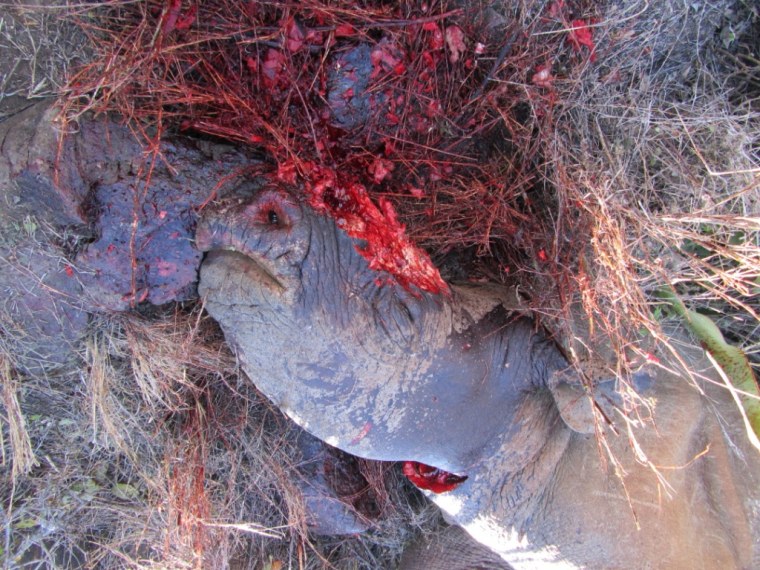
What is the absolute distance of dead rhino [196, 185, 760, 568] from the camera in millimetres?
2277

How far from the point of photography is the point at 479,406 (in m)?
2.58

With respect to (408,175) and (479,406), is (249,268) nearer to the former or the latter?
(408,175)

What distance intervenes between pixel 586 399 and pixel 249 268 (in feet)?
5.18

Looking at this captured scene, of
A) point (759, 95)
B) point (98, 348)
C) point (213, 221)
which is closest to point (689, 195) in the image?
point (759, 95)

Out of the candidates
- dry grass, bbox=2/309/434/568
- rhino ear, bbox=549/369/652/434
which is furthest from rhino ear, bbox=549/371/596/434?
dry grass, bbox=2/309/434/568

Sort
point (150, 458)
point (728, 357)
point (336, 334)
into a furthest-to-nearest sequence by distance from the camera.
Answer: point (150, 458) < point (728, 357) < point (336, 334)

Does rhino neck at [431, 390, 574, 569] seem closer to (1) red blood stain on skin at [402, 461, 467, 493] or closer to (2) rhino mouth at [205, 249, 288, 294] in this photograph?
(1) red blood stain on skin at [402, 461, 467, 493]

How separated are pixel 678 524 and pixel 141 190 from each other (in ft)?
8.84

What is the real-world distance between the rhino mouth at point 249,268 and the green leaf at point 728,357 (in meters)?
1.89

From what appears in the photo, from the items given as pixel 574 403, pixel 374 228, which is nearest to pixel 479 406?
pixel 574 403

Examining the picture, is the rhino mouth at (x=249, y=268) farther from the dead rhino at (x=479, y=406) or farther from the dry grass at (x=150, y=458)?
the dry grass at (x=150, y=458)

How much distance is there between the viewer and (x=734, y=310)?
3.35 meters

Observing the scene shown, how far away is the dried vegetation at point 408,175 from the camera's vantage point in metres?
2.32

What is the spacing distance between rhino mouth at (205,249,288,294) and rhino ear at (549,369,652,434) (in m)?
1.35
